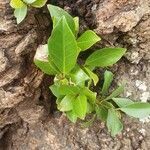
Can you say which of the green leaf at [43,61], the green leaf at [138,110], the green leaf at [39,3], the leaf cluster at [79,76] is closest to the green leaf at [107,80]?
the leaf cluster at [79,76]

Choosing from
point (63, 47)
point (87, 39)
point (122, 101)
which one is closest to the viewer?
point (63, 47)

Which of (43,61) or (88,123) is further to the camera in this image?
(88,123)

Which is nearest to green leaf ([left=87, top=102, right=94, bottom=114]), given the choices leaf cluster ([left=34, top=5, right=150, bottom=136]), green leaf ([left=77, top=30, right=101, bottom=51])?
leaf cluster ([left=34, top=5, right=150, bottom=136])

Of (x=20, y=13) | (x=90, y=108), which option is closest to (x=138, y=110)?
(x=90, y=108)

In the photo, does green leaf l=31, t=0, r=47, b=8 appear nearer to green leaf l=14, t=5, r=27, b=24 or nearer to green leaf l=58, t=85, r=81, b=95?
green leaf l=14, t=5, r=27, b=24

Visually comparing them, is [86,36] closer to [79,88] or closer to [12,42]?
[79,88]

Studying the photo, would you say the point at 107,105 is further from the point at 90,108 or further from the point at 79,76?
the point at 79,76

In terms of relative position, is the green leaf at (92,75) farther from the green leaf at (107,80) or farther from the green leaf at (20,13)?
the green leaf at (20,13)
